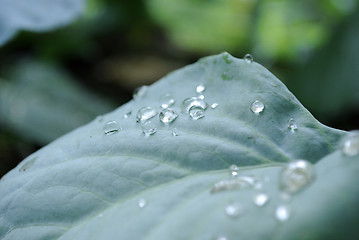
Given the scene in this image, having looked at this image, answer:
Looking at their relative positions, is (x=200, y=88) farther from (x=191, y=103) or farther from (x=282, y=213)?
(x=282, y=213)

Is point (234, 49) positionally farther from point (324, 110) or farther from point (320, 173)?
point (320, 173)

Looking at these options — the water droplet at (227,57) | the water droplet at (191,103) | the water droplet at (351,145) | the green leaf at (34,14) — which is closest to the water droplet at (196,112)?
the water droplet at (191,103)

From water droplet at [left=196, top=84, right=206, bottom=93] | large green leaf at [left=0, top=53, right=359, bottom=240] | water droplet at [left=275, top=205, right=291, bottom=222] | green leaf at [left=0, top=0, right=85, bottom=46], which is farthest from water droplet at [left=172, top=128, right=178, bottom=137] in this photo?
green leaf at [left=0, top=0, right=85, bottom=46]

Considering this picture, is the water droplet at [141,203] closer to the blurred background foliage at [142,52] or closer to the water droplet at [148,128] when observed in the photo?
the water droplet at [148,128]

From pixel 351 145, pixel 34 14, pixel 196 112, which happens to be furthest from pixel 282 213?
pixel 34 14

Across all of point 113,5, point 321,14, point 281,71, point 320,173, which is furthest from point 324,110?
point 320,173
